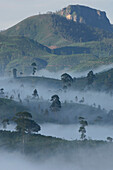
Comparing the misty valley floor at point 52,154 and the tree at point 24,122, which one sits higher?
the tree at point 24,122

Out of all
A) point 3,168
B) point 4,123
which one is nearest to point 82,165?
point 3,168

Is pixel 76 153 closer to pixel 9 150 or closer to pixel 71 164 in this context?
pixel 71 164

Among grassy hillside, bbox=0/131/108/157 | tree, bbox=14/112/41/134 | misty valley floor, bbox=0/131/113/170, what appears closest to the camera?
misty valley floor, bbox=0/131/113/170

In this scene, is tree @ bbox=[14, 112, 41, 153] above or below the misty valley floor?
above

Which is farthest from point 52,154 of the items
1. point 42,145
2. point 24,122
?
point 24,122

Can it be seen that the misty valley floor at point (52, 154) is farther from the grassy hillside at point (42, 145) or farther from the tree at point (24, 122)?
the tree at point (24, 122)

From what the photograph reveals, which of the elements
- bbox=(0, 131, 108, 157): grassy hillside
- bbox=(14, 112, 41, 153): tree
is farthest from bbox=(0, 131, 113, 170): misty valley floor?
bbox=(14, 112, 41, 153): tree

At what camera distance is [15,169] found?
11650 cm

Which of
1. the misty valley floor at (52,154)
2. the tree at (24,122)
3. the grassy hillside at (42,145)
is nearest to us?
the misty valley floor at (52,154)

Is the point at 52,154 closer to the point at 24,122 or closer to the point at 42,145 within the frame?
the point at 42,145

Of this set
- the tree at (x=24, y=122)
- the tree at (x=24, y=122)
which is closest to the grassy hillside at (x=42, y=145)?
the tree at (x=24, y=122)

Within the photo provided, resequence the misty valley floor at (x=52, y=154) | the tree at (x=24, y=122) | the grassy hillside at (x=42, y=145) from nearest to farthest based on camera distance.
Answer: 1. the misty valley floor at (x=52, y=154)
2. the grassy hillside at (x=42, y=145)
3. the tree at (x=24, y=122)

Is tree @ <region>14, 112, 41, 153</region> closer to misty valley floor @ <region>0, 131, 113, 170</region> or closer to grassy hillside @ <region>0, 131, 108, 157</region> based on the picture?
grassy hillside @ <region>0, 131, 108, 157</region>

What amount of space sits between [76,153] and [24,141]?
20.5 metres
